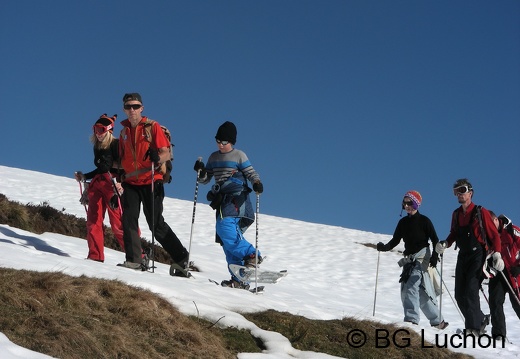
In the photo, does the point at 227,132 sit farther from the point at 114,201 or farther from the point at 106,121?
the point at 114,201

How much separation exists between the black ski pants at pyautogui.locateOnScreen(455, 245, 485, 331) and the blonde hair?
17.6 ft

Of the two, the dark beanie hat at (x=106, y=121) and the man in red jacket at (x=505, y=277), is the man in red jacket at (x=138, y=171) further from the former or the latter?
the man in red jacket at (x=505, y=277)

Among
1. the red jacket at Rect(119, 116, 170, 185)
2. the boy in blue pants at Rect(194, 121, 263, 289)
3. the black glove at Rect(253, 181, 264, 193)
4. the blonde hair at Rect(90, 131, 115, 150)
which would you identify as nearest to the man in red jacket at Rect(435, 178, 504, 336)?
the black glove at Rect(253, 181, 264, 193)

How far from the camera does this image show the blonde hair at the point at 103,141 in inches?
397

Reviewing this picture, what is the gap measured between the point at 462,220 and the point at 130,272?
4993 mm

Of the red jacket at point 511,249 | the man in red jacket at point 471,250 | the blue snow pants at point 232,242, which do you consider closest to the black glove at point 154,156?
the blue snow pants at point 232,242

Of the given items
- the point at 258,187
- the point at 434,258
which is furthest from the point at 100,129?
the point at 434,258

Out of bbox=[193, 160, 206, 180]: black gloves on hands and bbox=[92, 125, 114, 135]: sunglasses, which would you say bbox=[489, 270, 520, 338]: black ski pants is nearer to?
bbox=[193, 160, 206, 180]: black gloves on hands

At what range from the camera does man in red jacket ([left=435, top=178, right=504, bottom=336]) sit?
1000 cm

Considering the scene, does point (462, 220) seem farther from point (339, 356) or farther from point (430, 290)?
point (339, 356)

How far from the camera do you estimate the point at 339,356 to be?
683 cm

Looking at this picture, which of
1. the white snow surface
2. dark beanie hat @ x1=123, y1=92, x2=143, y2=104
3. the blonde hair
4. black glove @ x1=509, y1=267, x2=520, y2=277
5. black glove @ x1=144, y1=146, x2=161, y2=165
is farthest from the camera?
black glove @ x1=509, y1=267, x2=520, y2=277

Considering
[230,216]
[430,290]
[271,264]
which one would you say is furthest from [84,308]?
[271,264]

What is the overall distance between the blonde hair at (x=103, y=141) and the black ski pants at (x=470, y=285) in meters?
5.36
